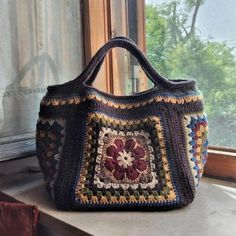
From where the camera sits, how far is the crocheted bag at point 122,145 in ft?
1.85

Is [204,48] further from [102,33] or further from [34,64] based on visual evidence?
A: [34,64]

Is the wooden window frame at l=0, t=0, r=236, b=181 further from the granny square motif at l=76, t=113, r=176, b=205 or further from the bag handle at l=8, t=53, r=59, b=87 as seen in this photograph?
the granny square motif at l=76, t=113, r=176, b=205

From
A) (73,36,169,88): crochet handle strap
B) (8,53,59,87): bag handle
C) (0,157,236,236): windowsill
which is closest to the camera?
(0,157,236,236): windowsill

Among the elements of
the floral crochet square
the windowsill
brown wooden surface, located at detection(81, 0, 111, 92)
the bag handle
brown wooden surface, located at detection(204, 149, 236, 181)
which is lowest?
the windowsill

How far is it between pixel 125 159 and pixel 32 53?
33 centimetres

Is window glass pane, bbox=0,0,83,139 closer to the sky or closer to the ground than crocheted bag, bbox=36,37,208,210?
closer to the sky

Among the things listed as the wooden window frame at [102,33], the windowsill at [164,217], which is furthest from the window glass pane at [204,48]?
the windowsill at [164,217]

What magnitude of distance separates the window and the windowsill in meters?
0.13

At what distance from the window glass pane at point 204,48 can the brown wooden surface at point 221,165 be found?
36 millimetres

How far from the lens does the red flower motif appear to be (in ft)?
1.89

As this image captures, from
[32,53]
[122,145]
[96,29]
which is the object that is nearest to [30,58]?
[32,53]

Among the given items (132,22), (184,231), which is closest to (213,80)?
(132,22)

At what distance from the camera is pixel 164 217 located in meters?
0.54

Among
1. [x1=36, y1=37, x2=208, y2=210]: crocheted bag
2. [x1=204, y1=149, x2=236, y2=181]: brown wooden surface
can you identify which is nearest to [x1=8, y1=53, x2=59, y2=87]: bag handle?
[x1=36, y1=37, x2=208, y2=210]: crocheted bag
